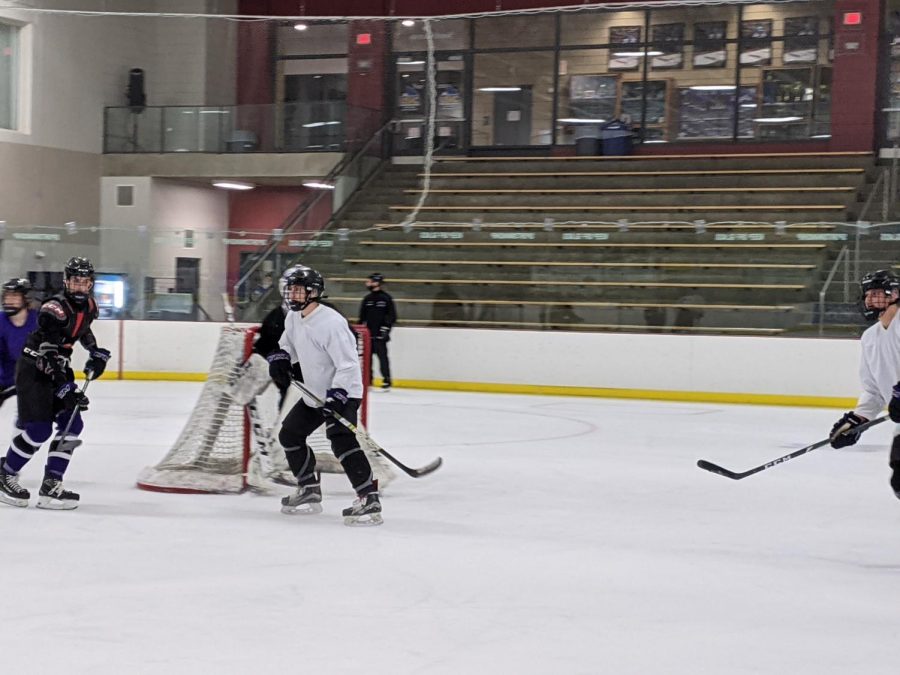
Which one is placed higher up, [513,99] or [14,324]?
[513,99]

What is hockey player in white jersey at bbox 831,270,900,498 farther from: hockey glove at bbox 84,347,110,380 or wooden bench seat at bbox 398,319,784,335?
wooden bench seat at bbox 398,319,784,335

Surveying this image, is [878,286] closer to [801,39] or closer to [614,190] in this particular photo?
[614,190]

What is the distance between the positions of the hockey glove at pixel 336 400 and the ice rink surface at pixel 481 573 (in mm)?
493

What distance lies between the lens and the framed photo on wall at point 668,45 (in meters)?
14.6

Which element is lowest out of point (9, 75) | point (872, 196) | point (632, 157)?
point (872, 196)

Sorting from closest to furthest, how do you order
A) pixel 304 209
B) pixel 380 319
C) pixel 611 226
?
pixel 380 319 → pixel 611 226 → pixel 304 209

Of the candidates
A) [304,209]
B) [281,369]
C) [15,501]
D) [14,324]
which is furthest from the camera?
[304,209]

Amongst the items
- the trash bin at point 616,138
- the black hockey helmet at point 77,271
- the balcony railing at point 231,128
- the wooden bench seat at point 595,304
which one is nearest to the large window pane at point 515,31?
the trash bin at point 616,138

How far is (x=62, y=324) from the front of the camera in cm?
514

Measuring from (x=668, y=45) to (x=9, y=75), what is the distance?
8047 millimetres

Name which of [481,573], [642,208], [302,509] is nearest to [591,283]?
[642,208]

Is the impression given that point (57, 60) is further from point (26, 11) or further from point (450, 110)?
point (450, 110)

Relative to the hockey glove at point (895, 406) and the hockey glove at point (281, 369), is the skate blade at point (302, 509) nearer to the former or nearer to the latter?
the hockey glove at point (281, 369)

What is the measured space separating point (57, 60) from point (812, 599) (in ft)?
45.5
